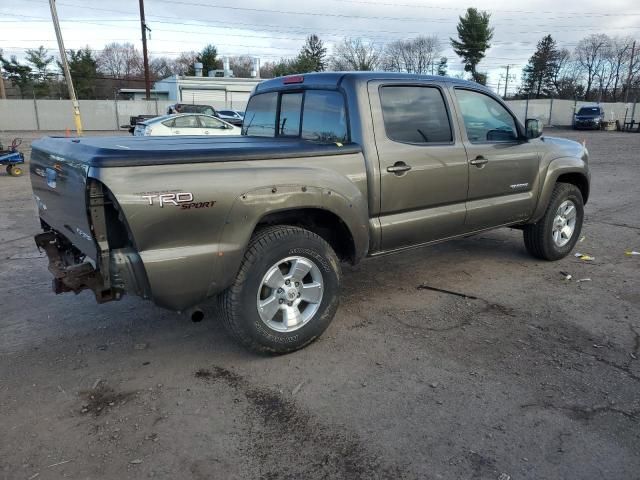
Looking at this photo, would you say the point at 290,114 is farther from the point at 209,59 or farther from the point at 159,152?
the point at 209,59

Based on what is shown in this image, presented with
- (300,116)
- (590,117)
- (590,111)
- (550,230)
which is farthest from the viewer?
(590,111)

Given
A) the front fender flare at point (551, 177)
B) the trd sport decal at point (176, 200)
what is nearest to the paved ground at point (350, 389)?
the front fender flare at point (551, 177)

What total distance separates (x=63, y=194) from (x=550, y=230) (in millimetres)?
4817

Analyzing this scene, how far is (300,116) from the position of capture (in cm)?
446

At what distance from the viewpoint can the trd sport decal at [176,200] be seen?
2797mm

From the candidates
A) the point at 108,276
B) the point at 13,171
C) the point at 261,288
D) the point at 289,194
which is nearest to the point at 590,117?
the point at 13,171

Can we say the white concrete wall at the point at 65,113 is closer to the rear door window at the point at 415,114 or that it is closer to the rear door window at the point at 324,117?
the rear door window at the point at 324,117

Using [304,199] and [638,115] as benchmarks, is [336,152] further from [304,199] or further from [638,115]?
[638,115]

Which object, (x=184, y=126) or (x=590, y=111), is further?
(x=590, y=111)

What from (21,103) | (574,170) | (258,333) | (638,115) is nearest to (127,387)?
(258,333)

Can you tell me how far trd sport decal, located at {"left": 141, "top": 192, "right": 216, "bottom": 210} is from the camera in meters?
2.80

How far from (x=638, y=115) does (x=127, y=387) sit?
50320 millimetres

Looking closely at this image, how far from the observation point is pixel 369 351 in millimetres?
3701

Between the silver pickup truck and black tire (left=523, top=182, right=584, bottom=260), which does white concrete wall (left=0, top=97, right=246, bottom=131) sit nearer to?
black tire (left=523, top=182, right=584, bottom=260)
